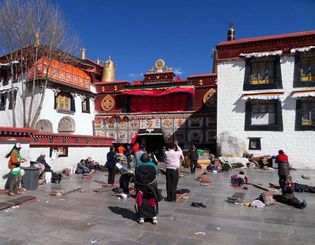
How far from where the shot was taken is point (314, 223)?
6680mm

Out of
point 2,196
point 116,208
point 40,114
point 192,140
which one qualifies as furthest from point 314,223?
point 40,114

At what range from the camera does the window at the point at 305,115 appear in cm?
1941

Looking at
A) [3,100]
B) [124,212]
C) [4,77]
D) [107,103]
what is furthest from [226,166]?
[4,77]

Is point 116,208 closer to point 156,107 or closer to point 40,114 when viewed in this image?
point 40,114

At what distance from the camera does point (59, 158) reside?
15.9 m

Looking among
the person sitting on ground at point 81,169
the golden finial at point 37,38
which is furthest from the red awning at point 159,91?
the person sitting on ground at point 81,169

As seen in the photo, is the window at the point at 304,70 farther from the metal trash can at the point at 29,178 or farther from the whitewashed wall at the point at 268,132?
the metal trash can at the point at 29,178

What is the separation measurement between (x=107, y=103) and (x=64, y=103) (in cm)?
475

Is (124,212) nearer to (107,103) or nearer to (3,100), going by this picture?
(3,100)

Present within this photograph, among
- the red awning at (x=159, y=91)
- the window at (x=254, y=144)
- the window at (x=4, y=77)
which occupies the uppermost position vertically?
the window at (x=4, y=77)

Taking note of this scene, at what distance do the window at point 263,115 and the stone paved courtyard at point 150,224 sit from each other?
37.5 feet

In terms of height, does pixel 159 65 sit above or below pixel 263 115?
above

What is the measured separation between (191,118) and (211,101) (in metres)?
2.10

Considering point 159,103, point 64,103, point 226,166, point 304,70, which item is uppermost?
point 304,70
